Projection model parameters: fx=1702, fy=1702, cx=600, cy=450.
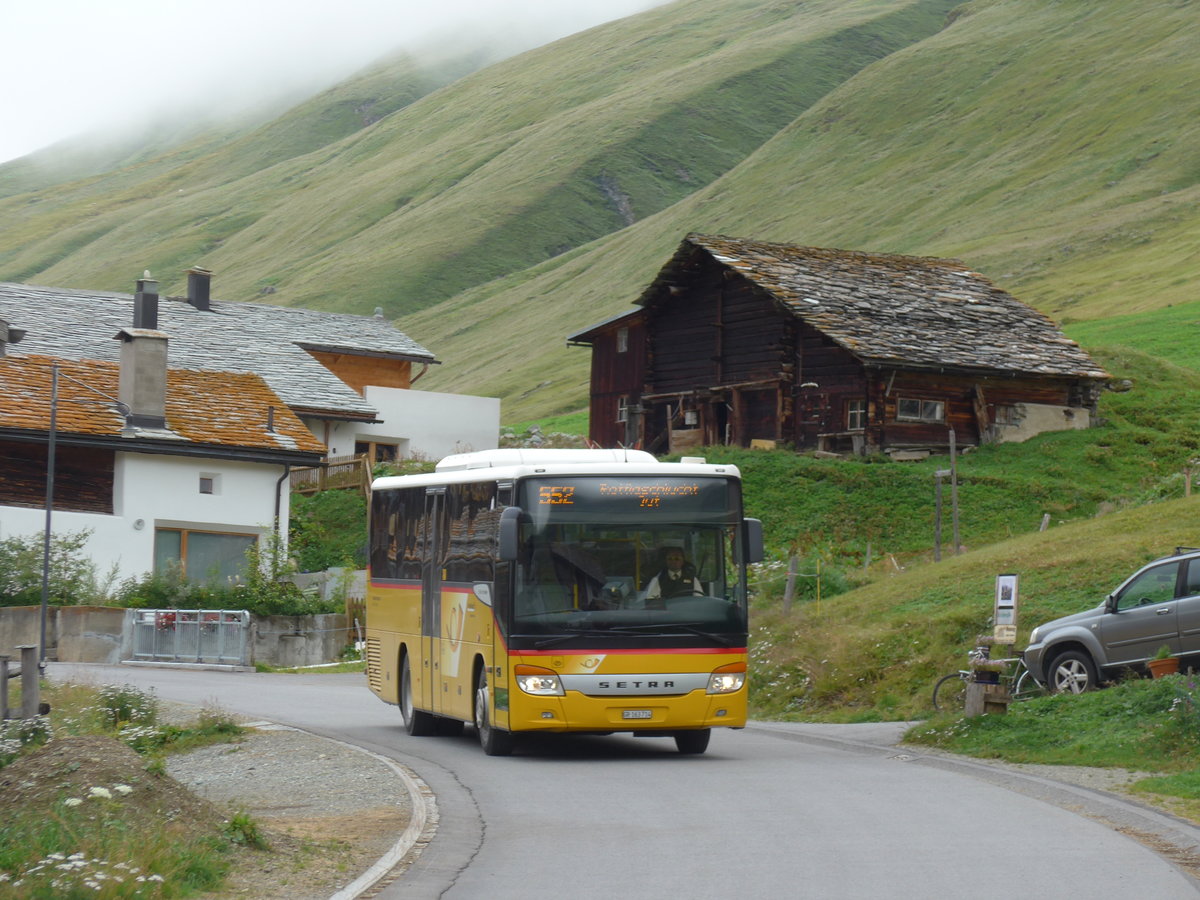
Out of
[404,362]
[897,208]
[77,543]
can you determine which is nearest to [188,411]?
[77,543]

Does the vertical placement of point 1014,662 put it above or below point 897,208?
below

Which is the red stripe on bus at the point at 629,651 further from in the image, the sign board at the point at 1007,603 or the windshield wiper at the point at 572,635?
the sign board at the point at 1007,603

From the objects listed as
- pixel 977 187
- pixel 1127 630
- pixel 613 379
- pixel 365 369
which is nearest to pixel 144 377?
pixel 613 379

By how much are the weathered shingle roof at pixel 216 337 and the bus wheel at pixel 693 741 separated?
35.1 m

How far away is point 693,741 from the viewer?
18.6 m

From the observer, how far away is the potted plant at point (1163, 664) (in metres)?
18.3

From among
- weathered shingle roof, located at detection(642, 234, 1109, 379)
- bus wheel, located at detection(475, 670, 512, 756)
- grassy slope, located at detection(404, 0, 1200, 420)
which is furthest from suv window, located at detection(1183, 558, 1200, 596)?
grassy slope, located at detection(404, 0, 1200, 420)

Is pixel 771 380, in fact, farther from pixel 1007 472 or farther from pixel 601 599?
pixel 601 599

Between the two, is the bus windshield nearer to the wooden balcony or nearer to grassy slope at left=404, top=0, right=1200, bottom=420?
the wooden balcony

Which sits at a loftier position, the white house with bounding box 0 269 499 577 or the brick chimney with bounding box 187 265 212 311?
the brick chimney with bounding box 187 265 212 311

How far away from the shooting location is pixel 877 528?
40.8 meters

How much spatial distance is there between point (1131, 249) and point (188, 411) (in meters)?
67.2

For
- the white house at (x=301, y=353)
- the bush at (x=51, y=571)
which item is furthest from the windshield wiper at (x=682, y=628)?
the white house at (x=301, y=353)

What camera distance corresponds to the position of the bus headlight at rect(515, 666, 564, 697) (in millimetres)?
17078
